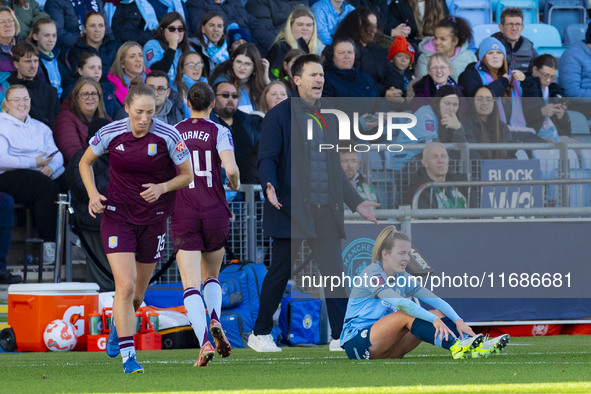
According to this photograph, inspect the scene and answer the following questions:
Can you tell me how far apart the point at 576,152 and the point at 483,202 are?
4.22 ft

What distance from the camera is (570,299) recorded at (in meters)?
10.3

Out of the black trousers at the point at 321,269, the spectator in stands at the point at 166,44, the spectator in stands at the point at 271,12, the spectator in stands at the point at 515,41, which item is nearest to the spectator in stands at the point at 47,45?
the spectator in stands at the point at 166,44

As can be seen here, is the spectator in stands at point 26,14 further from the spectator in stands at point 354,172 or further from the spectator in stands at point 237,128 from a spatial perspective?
the spectator in stands at point 354,172

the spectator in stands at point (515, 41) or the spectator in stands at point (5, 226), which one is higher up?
the spectator in stands at point (515, 41)

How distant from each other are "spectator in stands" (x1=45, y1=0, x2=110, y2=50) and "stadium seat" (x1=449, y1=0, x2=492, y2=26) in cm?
661

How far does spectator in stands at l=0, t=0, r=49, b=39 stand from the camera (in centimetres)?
1237

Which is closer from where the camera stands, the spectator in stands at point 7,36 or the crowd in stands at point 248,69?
the crowd in stands at point 248,69

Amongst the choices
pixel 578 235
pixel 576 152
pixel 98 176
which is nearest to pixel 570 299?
pixel 578 235

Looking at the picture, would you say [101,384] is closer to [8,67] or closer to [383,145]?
[383,145]

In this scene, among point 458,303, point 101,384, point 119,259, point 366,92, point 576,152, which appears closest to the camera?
point 101,384

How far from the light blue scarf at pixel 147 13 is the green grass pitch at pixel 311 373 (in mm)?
5668

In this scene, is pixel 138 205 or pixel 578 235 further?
pixel 578 235

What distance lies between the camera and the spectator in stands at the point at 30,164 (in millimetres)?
10594

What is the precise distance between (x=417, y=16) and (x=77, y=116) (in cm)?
638
